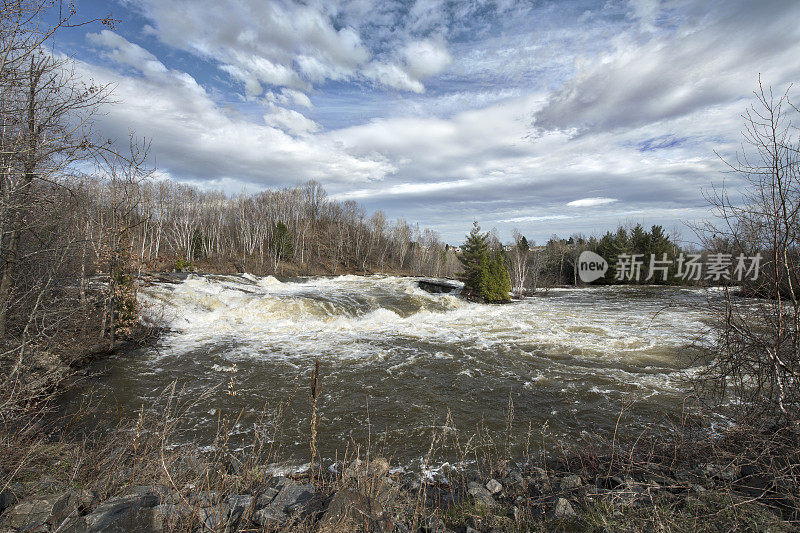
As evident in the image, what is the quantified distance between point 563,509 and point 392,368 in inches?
298

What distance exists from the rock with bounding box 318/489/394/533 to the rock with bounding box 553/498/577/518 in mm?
1711

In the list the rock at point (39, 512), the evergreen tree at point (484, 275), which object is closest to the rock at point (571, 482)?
the rock at point (39, 512)

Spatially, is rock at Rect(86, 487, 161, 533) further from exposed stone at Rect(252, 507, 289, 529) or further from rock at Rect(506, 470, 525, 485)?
rock at Rect(506, 470, 525, 485)

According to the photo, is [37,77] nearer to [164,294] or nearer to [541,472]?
[541,472]

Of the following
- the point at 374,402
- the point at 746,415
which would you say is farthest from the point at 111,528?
the point at 746,415

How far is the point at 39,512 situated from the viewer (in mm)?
2879

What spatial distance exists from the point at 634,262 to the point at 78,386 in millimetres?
55827

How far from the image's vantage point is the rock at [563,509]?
3.34m

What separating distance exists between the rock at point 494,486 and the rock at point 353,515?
1747 millimetres

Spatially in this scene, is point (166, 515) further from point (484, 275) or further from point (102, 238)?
point (484, 275)

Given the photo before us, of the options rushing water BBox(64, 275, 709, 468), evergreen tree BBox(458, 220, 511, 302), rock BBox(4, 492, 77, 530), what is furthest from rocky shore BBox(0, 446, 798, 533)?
evergreen tree BBox(458, 220, 511, 302)

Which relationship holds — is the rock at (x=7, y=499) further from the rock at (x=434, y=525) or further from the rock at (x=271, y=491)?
the rock at (x=434, y=525)

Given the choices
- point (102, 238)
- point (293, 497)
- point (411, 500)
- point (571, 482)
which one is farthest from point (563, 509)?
point (102, 238)

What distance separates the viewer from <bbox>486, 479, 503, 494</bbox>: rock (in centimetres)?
416
